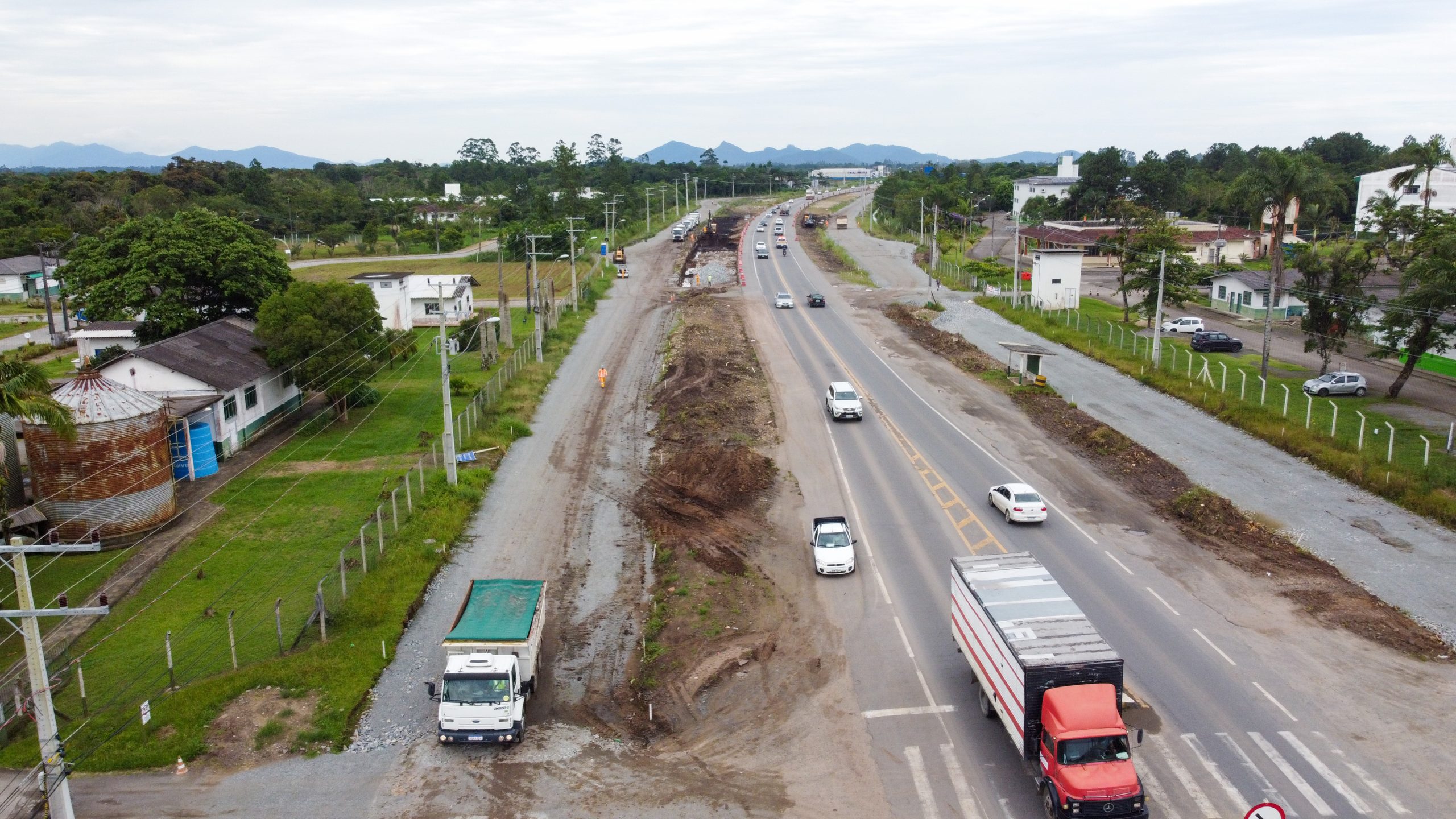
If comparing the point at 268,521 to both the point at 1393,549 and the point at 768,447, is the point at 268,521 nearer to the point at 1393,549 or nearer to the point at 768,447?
the point at 768,447

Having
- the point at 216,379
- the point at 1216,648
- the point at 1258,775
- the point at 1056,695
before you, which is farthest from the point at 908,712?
the point at 216,379

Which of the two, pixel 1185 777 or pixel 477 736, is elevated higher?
pixel 1185 777

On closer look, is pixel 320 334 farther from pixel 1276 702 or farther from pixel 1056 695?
pixel 1276 702

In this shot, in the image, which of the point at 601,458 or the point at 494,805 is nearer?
→ the point at 494,805

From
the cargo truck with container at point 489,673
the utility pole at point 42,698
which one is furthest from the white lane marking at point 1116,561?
the utility pole at point 42,698

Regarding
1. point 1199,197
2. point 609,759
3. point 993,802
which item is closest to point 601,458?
point 609,759
